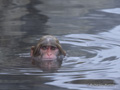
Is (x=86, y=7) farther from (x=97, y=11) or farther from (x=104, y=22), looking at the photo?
(x=104, y=22)

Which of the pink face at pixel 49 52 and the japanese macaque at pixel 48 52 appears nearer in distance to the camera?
the japanese macaque at pixel 48 52

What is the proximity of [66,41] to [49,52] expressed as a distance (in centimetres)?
183

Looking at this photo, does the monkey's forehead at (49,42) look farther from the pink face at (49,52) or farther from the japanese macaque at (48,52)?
the pink face at (49,52)

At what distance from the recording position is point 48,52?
397 inches

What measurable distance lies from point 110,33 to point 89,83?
4.89 metres

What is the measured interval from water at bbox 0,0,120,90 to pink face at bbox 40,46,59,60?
0.29m

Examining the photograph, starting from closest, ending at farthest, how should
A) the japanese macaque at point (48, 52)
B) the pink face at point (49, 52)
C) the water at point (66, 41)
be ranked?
the water at point (66, 41), the japanese macaque at point (48, 52), the pink face at point (49, 52)

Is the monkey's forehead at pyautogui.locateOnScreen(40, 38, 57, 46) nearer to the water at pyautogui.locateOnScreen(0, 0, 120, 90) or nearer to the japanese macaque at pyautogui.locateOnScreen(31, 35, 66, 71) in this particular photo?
the japanese macaque at pyautogui.locateOnScreen(31, 35, 66, 71)

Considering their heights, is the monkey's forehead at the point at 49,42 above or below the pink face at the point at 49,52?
above

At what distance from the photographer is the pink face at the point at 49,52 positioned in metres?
10.1

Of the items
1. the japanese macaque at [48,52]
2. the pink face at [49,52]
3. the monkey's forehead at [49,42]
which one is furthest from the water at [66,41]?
the monkey's forehead at [49,42]

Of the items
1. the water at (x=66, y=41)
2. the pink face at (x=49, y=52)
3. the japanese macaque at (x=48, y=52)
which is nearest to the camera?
the water at (x=66, y=41)

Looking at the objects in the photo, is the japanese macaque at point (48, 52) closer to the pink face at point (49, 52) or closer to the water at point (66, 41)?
the pink face at point (49, 52)

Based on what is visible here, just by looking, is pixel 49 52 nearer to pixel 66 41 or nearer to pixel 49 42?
pixel 49 42
